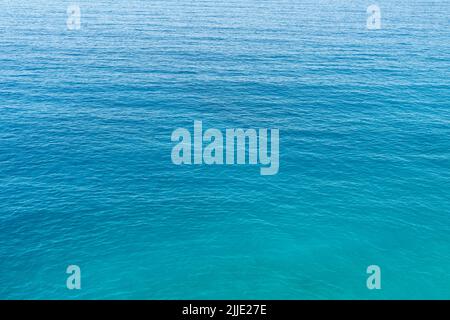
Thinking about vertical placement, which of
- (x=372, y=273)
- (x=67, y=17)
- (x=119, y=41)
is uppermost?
(x=67, y=17)

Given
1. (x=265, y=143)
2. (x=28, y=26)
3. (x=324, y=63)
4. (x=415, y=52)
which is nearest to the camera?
(x=265, y=143)

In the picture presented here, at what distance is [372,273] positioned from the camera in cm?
5022

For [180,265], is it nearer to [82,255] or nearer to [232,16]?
[82,255]

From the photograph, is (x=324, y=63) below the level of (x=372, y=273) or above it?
above

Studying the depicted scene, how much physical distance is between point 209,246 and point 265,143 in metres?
27.7

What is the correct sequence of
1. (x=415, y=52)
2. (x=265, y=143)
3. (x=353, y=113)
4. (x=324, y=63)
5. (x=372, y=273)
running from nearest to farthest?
(x=372, y=273), (x=265, y=143), (x=353, y=113), (x=324, y=63), (x=415, y=52)

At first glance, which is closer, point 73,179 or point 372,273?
point 372,273

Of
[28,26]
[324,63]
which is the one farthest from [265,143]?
[28,26]

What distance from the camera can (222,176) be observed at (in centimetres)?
6812

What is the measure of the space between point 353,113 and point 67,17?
4763 inches

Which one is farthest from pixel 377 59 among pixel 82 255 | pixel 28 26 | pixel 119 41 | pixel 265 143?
pixel 28 26

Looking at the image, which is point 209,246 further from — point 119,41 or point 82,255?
point 119,41

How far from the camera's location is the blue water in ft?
165

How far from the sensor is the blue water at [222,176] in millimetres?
50438
